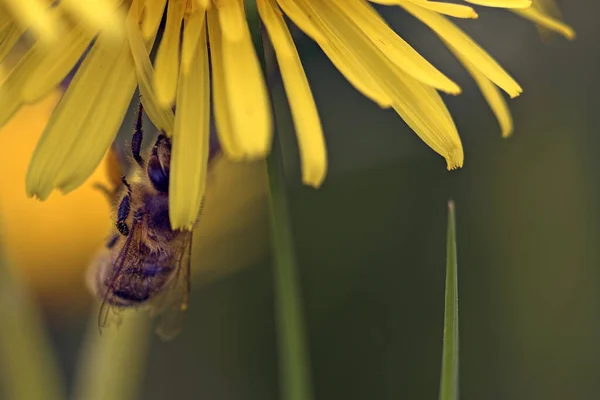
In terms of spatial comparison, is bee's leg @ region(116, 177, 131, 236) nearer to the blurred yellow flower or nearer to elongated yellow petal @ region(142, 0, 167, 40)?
elongated yellow petal @ region(142, 0, 167, 40)

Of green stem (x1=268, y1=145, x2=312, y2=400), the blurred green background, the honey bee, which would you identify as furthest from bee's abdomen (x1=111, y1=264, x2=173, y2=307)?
the blurred green background

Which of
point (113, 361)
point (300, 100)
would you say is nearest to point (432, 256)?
point (113, 361)

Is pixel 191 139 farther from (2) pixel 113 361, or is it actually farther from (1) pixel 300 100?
(2) pixel 113 361

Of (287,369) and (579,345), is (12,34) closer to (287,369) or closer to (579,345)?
(287,369)

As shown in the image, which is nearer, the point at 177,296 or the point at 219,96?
the point at 219,96

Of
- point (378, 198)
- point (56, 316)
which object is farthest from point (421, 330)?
point (56, 316)

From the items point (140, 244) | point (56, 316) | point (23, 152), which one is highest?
point (23, 152)

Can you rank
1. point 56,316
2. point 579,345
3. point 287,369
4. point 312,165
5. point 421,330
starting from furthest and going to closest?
point 56,316
point 421,330
point 579,345
point 287,369
point 312,165
